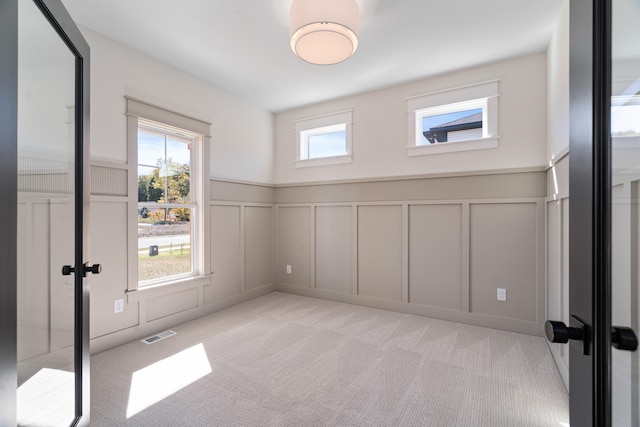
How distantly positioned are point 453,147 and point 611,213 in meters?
2.72

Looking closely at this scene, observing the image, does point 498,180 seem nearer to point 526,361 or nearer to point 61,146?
point 526,361

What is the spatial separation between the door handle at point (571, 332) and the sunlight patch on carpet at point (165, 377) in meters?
2.07

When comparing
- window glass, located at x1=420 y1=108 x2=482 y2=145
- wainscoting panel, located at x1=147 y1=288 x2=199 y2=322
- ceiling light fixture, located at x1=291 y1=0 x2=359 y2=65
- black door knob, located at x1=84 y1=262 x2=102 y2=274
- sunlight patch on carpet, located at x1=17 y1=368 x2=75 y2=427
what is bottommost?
wainscoting panel, located at x1=147 y1=288 x2=199 y2=322

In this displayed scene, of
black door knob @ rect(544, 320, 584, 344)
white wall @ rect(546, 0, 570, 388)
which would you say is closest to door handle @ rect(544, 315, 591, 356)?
black door knob @ rect(544, 320, 584, 344)

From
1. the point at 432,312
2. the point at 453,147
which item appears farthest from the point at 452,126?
the point at 432,312

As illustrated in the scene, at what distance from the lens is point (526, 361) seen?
2.20m

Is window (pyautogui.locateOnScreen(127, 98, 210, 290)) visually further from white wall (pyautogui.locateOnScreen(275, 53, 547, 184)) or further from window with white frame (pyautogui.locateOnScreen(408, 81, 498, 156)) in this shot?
window with white frame (pyautogui.locateOnScreen(408, 81, 498, 156))

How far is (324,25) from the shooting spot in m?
1.87

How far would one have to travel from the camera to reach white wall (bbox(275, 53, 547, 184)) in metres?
2.68

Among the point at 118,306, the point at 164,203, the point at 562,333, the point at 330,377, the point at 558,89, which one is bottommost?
the point at 330,377

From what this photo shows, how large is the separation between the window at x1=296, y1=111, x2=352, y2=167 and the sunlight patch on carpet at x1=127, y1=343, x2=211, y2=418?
8.62 ft

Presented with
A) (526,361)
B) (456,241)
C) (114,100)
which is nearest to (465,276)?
(456,241)

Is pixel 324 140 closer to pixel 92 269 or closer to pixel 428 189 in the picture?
pixel 428 189

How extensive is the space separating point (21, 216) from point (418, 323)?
10.1 ft
